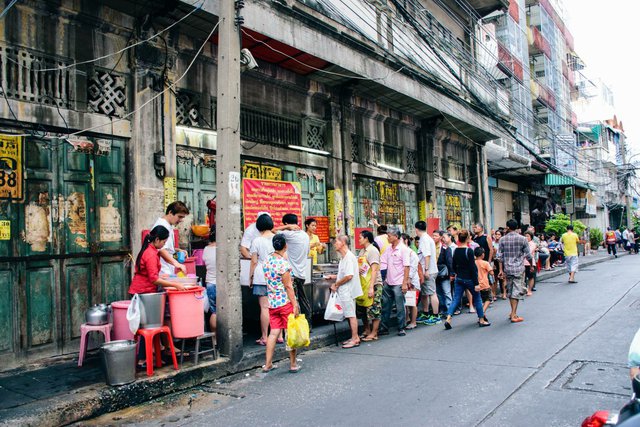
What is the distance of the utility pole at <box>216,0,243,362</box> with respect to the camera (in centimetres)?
662

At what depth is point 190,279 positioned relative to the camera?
6.26 meters

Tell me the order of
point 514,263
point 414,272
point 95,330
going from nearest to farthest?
point 95,330
point 414,272
point 514,263

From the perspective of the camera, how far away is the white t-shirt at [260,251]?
721 centimetres

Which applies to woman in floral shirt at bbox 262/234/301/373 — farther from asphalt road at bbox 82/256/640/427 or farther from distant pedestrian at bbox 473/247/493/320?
distant pedestrian at bbox 473/247/493/320

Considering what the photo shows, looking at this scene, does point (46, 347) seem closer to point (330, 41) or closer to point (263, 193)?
point (263, 193)

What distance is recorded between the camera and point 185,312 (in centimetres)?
593

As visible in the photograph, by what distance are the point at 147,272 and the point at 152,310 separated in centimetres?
47

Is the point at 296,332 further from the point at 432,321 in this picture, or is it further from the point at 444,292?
the point at 444,292

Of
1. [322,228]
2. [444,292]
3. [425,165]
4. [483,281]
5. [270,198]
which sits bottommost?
A: [444,292]

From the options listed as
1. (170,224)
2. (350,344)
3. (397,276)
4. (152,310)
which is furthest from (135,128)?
(397,276)

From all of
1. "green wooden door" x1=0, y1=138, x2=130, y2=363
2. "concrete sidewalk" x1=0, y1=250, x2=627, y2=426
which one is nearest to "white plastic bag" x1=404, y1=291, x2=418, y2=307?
"concrete sidewalk" x1=0, y1=250, x2=627, y2=426

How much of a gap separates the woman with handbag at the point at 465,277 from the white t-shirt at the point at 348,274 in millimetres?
2131

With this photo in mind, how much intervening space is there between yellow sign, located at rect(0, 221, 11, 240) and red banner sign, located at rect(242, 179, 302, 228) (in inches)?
175

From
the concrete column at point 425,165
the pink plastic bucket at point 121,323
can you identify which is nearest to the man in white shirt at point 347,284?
the pink plastic bucket at point 121,323
